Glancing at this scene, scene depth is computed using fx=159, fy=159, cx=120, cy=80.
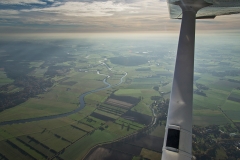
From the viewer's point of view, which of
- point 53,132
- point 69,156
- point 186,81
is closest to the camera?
point 186,81

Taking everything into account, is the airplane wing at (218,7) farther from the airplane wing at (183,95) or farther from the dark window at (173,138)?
the dark window at (173,138)

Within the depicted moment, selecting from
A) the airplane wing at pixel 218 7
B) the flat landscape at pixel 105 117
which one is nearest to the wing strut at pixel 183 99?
the airplane wing at pixel 218 7

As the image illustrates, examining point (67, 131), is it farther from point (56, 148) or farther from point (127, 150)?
point (127, 150)

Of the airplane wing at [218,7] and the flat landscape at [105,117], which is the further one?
the flat landscape at [105,117]

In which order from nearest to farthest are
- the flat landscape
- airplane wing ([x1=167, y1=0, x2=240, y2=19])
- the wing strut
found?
the wing strut
airplane wing ([x1=167, y1=0, x2=240, y2=19])
the flat landscape

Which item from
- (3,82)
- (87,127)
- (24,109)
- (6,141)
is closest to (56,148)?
(87,127)

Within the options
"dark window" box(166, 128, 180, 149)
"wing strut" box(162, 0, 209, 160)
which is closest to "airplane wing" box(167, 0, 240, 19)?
"wing strut" box(162, 0, 209, 160)

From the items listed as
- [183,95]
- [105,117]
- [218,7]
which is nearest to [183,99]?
[183,95]

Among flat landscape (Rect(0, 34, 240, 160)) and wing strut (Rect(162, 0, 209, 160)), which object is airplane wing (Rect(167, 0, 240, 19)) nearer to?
wing strut (Rect(162, 0, 209, 160))
